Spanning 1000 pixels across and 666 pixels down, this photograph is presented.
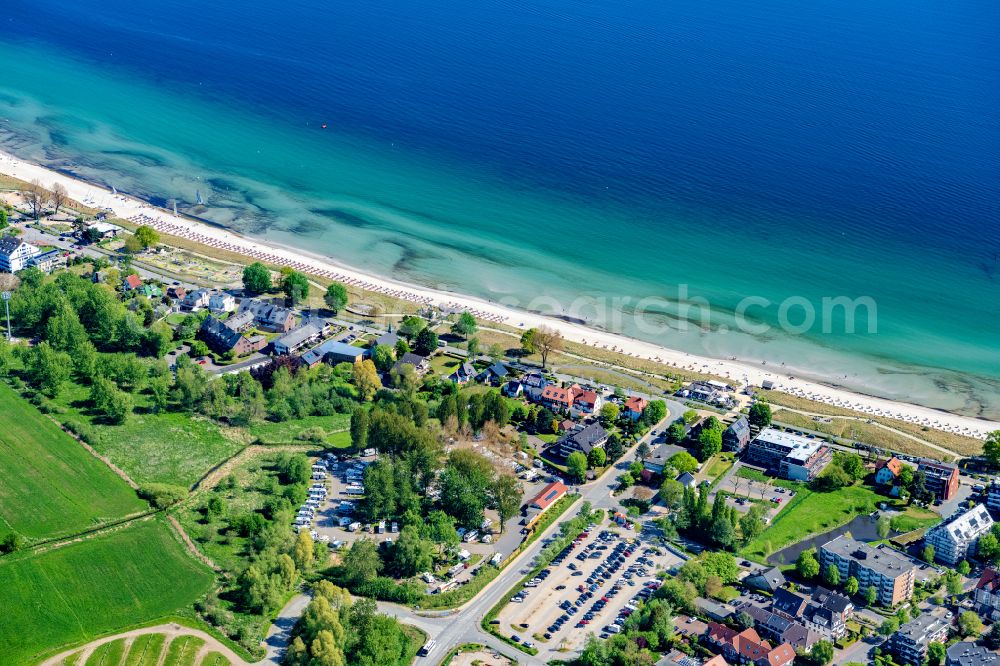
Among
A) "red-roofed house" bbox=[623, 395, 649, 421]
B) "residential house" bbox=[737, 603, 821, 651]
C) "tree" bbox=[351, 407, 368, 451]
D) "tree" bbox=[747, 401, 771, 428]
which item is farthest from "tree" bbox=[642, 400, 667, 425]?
"residential house" bbox=[737, 603, 821, 651]

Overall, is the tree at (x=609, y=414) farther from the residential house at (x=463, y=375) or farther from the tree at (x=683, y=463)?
the residential house at (x=463, y=375)

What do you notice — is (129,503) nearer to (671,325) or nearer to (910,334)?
(671,325)

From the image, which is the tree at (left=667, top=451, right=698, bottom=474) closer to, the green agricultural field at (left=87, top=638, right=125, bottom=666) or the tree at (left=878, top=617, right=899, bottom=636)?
the tree at (left=878, top=617, right=899, bottom=636)

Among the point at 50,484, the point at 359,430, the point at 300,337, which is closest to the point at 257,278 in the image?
the point at 300,337

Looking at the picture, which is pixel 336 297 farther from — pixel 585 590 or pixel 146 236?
pixel 585 590

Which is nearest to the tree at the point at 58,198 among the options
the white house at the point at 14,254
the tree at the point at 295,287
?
the white house at the point at 14,254
